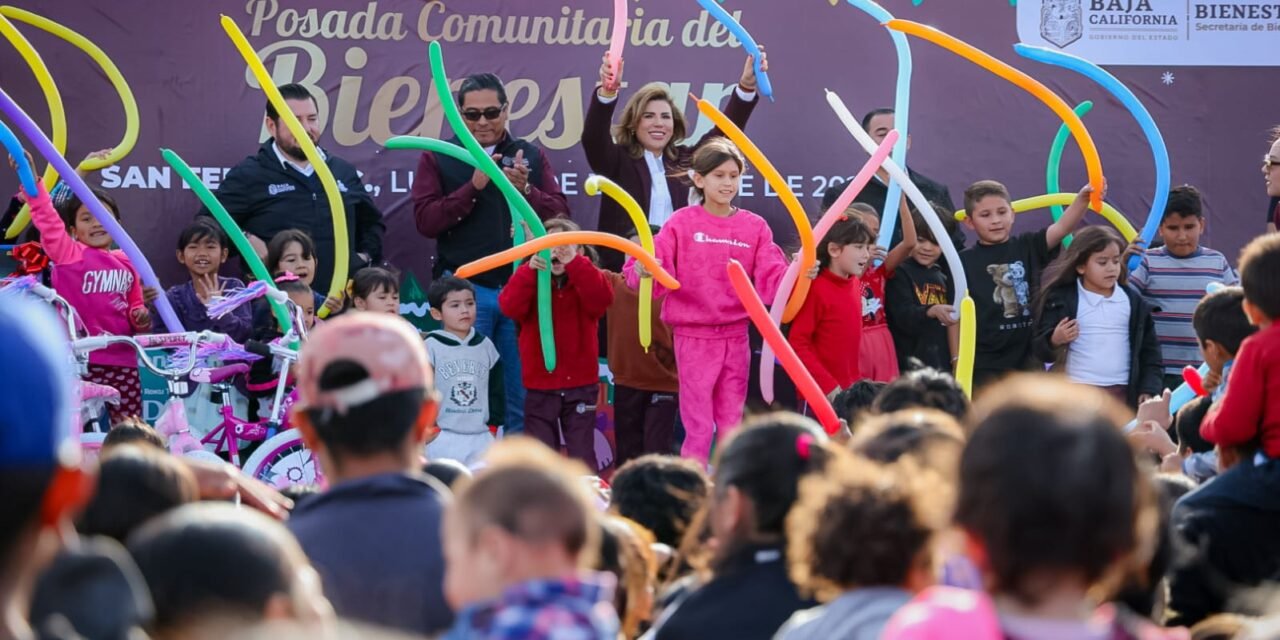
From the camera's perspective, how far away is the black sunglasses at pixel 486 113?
8391 mm

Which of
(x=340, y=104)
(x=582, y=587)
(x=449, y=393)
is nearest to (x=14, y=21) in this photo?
(x=340, y=104)

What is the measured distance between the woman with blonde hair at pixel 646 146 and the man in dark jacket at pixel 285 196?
1368 millimetres

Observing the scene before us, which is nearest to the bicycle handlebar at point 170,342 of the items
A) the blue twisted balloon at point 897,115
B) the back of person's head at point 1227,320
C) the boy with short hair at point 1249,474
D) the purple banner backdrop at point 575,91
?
the purple banner backdrop at point 575,91

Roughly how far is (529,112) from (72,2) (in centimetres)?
270

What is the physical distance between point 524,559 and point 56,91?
677 centimetres

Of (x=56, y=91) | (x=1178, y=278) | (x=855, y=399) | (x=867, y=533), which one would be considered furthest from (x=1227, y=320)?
(x=56, y=91)

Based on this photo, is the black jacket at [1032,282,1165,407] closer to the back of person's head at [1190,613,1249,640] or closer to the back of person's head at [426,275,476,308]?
the back of person's head at [426,275,476,308]

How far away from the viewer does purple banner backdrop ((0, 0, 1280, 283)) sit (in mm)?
9094

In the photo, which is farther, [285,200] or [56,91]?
[285,200]

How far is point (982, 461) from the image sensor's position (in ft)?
6.34

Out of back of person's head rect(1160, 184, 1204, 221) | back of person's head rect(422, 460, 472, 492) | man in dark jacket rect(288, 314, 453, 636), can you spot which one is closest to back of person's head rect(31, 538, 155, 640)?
man in dark jacket rect(288, 314, 453, 636)

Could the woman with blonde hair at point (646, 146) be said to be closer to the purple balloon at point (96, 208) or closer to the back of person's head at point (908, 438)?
the purple balloon at point (96, 208)

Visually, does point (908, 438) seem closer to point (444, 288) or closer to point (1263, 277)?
point (1263, 277)

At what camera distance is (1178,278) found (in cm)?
831
